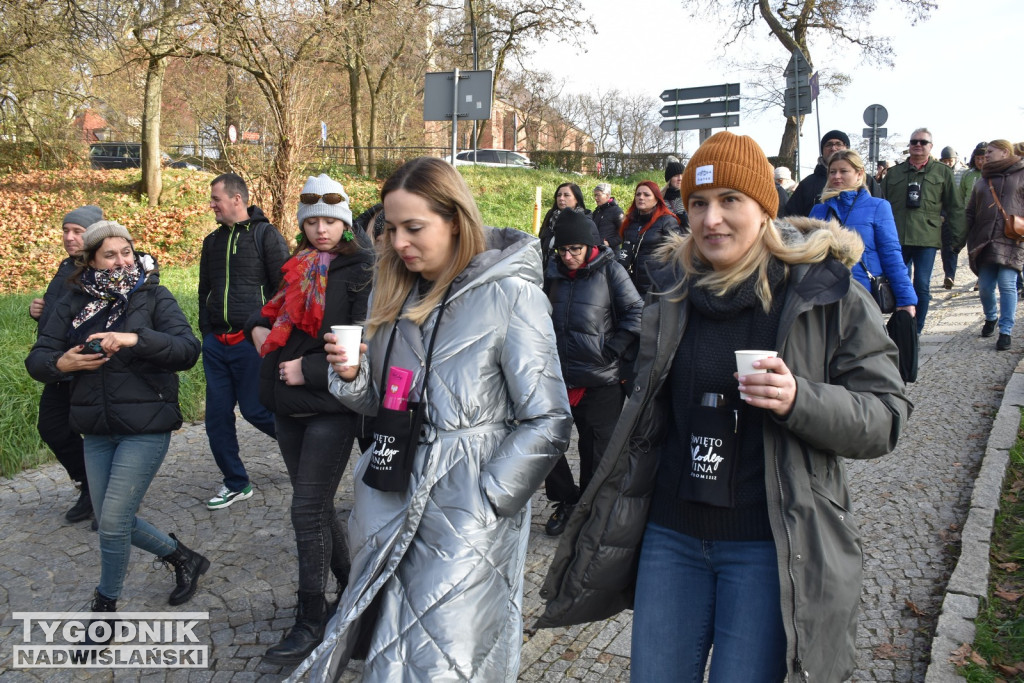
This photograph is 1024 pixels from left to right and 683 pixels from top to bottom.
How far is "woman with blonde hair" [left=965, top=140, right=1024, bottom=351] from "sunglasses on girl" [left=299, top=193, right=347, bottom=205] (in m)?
7.10

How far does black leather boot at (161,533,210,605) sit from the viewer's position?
4.07m

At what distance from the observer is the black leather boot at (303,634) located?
135 inches

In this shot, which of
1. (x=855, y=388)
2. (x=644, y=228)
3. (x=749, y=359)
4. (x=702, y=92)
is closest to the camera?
(x=749, y=359)

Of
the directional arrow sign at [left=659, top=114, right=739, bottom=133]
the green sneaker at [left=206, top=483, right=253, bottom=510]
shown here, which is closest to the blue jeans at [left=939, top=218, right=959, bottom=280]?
the directional arrow sign at [left=659, top=114, right=739, bottom=133]

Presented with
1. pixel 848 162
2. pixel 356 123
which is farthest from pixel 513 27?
pixel 848 162

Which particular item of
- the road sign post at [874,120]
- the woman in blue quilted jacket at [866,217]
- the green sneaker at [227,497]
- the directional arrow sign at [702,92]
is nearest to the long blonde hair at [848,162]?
the woman in blue quilted jacket at [866,217]

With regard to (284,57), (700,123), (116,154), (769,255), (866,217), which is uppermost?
(284,57)

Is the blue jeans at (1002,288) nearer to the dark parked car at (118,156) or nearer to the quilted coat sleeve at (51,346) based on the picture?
the quilted coat sleeve at (51,346)

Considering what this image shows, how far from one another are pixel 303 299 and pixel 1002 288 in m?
7.54

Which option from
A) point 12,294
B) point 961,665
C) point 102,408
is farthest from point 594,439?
point 12,294

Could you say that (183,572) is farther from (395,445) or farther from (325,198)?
(395,445)

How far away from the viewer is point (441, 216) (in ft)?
8.54

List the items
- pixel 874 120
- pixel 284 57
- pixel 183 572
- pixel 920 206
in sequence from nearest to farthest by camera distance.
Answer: pixel 183 572
pixel 920 206
pixel 874 120
pixel 284 57

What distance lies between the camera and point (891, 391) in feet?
6.43
